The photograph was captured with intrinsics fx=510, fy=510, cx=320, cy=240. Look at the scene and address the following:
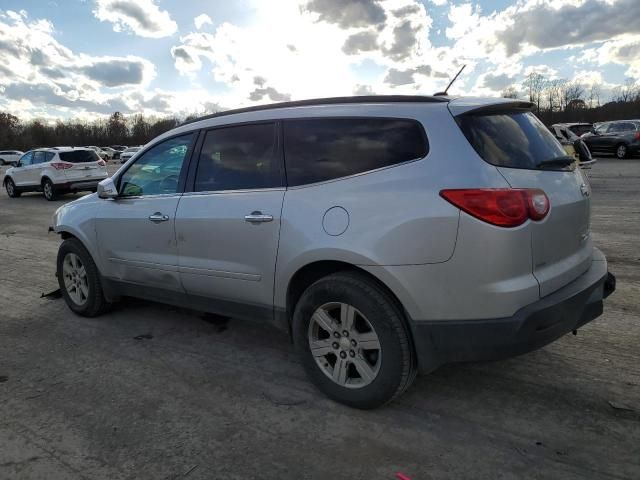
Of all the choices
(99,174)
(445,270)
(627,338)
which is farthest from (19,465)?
(99,174)

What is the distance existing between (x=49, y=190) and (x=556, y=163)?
17479 millimetres

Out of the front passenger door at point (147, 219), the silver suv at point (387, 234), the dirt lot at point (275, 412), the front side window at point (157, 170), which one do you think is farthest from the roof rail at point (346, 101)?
the dirt lot at point (275, 412)

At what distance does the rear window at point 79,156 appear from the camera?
667 inches

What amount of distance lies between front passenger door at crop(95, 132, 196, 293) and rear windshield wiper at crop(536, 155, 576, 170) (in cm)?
259

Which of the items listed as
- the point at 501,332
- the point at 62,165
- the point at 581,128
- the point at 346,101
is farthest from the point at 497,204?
the point at 581,128

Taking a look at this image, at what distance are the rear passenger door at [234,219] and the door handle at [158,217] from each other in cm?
18

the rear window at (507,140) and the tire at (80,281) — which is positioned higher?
the rear window at (507,140)

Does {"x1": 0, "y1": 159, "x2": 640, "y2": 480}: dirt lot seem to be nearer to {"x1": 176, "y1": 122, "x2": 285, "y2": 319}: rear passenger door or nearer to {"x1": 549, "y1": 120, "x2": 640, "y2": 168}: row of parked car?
{"x1": 176, "y1": 122, "x2": 285, "y2": 319}: rear passenger door

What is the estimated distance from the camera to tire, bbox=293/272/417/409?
2854mm

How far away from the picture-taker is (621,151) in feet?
71.2

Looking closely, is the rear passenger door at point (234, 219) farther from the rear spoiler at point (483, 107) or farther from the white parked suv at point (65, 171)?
the white parked suv at point (65, 171)

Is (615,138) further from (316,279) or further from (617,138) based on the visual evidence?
(316,279)

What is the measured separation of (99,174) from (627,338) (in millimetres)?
16441

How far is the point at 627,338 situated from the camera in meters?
3.92
